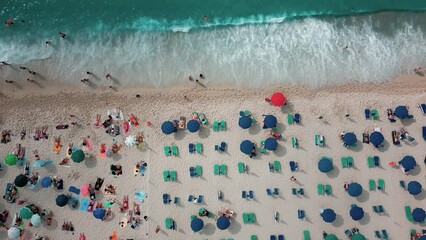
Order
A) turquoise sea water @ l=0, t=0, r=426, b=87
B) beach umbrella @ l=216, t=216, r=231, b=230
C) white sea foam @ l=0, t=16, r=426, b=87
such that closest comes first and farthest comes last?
1. beach umbrella @ l=216, t=216, r=231, b=230
2. white sea foam @ l=0, t=16, r=426, b=87
3. turquoise sea water @ l=0, t=0, r=426, b=87

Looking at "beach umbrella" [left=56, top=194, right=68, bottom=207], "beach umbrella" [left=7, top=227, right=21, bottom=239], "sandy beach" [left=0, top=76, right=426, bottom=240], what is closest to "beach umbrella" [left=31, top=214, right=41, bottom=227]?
"sandy beach" [left=0, top=76, right=426, bottom=240]

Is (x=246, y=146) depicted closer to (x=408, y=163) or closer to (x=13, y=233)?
(x=408, y=163)

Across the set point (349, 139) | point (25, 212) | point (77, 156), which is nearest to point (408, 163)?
point (349, 139)

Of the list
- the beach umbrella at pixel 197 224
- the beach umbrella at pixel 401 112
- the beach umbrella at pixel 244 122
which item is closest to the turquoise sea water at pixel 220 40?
the beach umbrella at pixel 401 112

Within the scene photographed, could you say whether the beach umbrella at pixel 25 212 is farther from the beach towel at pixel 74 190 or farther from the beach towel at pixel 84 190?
the beach towel at pixel 84 190

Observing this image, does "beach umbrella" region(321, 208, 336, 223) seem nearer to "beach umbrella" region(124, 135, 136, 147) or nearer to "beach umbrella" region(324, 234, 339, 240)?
"beach umbrella" region(324, 234, 339, 240)
